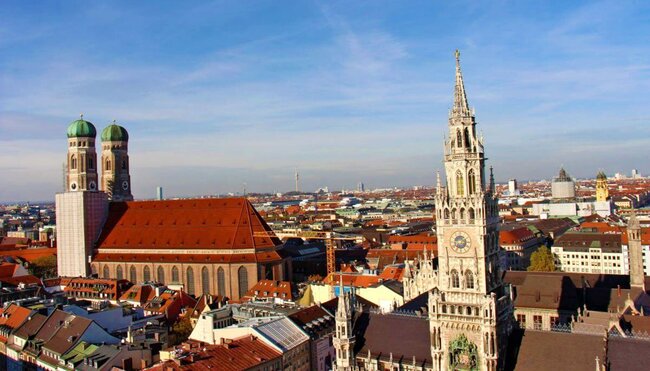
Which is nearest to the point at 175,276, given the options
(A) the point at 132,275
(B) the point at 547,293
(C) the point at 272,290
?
(A) the point at 132,275

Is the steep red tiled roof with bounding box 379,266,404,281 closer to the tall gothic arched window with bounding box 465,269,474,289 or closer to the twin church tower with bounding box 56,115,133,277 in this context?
the tall gothic arched window with bounding box 465,269,474,289

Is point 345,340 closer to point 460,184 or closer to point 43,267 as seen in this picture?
point 460,184

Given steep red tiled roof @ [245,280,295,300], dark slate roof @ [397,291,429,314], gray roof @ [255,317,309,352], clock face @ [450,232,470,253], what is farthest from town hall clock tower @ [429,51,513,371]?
steep red tiled roof @ [245,280,295,300]

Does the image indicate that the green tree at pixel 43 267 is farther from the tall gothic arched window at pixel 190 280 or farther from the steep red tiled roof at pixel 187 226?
the tall gothic arched window at pixel 190 280

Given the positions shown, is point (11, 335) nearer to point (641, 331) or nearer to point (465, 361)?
point (465, 361)

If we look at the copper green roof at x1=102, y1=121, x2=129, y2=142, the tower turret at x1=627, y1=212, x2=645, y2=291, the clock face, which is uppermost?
the copper green roof at x1=102, y1=121, x2=129, y2=142
